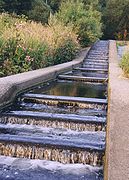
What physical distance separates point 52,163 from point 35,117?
127 cm

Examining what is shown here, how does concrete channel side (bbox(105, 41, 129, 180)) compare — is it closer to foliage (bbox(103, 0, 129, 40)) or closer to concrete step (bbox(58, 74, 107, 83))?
concrete step (bbox(58, 74, 107, 83))

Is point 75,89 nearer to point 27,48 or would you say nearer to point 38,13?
point 27,48

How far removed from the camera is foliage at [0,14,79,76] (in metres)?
8.90

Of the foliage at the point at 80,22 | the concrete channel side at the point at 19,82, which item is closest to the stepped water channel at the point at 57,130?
the concrete channel side at the point at 19,82

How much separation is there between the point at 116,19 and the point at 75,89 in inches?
1005

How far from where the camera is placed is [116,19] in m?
33.1

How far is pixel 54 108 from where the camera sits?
21.8ft

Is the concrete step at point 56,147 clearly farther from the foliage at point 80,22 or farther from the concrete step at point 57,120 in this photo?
the foliage at point 80,22

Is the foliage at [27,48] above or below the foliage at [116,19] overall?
below

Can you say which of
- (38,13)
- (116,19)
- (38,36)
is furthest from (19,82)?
(116,19)

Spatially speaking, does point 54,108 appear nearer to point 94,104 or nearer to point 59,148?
point 94,104

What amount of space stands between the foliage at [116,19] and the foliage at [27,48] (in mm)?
21318

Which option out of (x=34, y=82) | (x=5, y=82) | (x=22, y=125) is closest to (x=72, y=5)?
(x=34, y=82)

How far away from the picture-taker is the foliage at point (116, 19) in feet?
108
